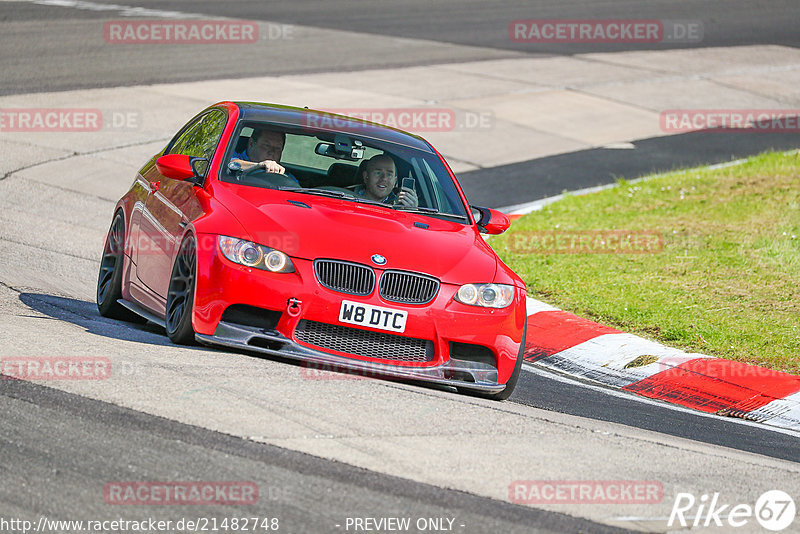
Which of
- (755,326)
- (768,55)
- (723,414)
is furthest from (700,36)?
(723,414)


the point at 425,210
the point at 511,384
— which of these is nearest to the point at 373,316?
the point at 511,384

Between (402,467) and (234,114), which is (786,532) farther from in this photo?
(234,114)

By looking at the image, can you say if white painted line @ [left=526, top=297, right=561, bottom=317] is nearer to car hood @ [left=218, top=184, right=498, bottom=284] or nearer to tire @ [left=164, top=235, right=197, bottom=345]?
car hood @ [left=218, top=184, right=498, bottom=284]

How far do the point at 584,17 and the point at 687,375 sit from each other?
23549 mm

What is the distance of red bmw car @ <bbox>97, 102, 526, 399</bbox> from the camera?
672 cm

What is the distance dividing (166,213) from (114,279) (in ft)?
2.80

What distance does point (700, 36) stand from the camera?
98.9 ft

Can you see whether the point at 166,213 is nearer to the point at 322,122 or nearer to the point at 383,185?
the point at 322,122

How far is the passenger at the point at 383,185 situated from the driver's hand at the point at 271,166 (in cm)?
56

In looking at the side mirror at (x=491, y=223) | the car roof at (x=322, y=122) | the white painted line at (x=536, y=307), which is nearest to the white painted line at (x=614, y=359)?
the white painted line at (x=536, y=307)

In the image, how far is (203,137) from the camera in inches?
336

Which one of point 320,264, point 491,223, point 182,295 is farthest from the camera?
point 491,223

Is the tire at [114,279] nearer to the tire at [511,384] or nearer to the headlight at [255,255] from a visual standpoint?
the headlight at [255,255]

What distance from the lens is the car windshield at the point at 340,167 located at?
7.88 metres
